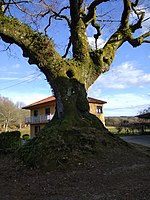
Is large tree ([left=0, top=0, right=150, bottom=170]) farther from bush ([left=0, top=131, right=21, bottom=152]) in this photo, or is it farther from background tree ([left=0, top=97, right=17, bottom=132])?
background tree ([left=0, top=97, right=17, bottom=132])

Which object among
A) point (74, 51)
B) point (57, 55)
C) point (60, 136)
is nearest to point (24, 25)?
→ point (57, 55)

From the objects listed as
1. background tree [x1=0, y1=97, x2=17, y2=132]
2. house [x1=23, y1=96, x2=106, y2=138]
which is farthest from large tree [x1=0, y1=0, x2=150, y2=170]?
background tree [x1=0, y1=97, x2=17, y2=132]

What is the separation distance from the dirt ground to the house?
24247 mm

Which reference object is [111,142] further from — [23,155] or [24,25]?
[24,25]

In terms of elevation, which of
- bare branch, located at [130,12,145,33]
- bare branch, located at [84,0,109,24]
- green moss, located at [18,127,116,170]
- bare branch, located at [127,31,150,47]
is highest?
bare branch, located at [84,0,109,24]

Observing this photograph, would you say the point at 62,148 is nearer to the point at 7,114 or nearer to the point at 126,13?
the point at 126,13

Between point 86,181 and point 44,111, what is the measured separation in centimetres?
2803

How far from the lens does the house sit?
30.5m

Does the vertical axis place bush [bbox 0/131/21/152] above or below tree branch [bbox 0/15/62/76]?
below

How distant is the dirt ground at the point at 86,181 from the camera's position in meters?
3.72

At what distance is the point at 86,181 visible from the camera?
4.48 meters

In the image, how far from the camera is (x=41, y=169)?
17.6 ft

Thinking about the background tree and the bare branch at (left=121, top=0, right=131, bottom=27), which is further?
the background tree

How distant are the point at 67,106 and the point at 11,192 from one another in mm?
4107
